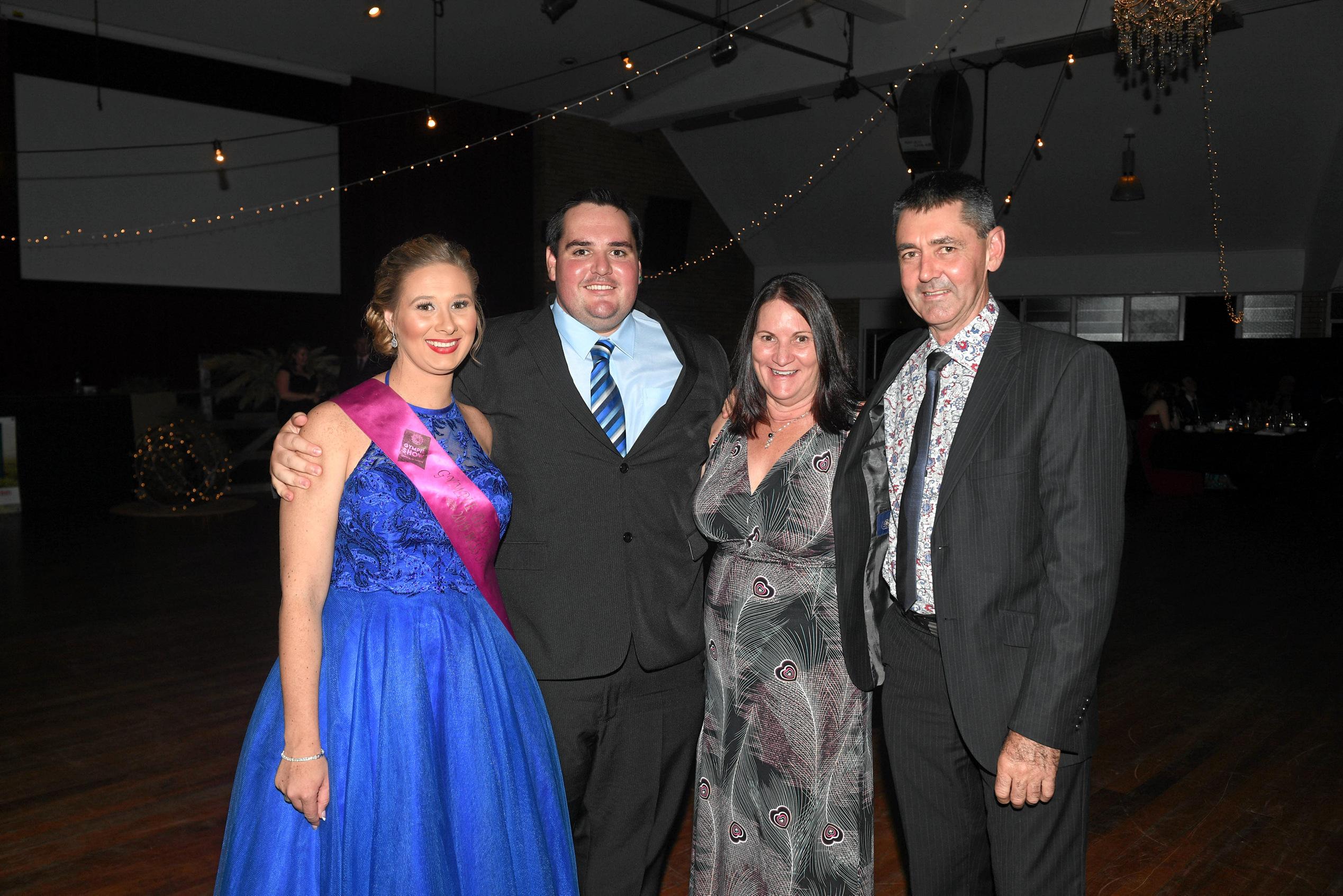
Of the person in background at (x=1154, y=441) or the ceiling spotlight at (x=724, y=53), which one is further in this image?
the person in background at (x=1154, y=441)

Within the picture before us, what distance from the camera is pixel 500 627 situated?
186 cm

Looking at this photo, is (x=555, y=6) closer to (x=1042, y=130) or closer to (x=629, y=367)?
(x=629, y=367)

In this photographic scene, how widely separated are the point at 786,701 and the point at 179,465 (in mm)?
7323

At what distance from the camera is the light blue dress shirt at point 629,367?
2.14 metres

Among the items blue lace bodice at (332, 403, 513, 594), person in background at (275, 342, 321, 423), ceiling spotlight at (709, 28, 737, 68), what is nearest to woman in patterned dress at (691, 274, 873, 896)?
blue lace bodice at (332, 403, 513, 594)

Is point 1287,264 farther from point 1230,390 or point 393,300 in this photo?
point 393,300

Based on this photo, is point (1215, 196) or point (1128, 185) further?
point (1215, 196)

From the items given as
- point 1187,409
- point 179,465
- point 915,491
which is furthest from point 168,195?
point 1187,409

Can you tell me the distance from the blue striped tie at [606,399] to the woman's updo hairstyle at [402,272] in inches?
12.0

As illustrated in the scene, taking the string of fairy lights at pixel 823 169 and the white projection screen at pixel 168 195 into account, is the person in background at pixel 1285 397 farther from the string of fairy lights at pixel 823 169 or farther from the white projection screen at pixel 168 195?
the white projection screen at pixel 168 195

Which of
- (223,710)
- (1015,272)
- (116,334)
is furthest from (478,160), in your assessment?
(223,710)

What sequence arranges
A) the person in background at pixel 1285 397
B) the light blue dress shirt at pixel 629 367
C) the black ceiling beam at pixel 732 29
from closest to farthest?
1. the light blue dress shirt at pixel 629 367
2. the black ceiling beam at pixel 732 29
3. the person in background at pixel 1285 397

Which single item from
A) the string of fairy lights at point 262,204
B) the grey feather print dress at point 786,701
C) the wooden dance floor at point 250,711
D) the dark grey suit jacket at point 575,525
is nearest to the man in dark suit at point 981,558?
the grey feather print dress at point 786,701

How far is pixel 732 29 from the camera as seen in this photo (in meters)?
9.16
